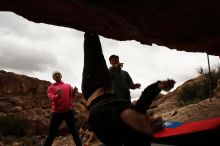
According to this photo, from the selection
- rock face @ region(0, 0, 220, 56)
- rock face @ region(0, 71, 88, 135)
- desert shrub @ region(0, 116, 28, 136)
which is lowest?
desert shrub @ region(0, 116, 28, 136)

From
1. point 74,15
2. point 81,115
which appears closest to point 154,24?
point 74,15

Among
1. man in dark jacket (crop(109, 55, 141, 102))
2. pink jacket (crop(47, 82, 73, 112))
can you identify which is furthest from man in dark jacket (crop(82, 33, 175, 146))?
pink jacket (crop(47, 82, 73, 112))

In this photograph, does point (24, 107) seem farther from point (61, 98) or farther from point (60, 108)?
point (60, 108)

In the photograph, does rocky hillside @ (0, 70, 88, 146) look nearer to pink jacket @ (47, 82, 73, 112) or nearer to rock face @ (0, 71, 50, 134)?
rock face @ (0, 71, 50, 134)

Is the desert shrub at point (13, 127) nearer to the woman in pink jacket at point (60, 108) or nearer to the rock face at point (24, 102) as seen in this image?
the rock face at point (24, 102)

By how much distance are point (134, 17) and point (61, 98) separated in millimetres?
3568

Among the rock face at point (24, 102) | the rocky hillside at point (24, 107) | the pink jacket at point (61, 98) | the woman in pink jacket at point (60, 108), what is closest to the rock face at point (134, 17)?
the woman in pink jacket at point (60, 108)

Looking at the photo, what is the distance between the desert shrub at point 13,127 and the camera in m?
21.5

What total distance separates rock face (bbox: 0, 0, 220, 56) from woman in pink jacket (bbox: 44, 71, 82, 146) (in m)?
2.58

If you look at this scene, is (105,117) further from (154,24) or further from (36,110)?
(36,110)

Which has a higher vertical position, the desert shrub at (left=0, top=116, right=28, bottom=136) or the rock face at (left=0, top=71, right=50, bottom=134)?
the rock face at (left=0, top=71, right=50, bottom=134)

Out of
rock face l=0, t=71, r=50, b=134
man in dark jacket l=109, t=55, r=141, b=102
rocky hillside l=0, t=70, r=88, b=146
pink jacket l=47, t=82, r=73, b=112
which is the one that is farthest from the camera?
rock face l=0, t=71, r=50, b=134

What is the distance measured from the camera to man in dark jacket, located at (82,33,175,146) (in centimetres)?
284

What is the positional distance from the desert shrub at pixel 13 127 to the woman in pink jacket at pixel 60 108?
14.8 metres
